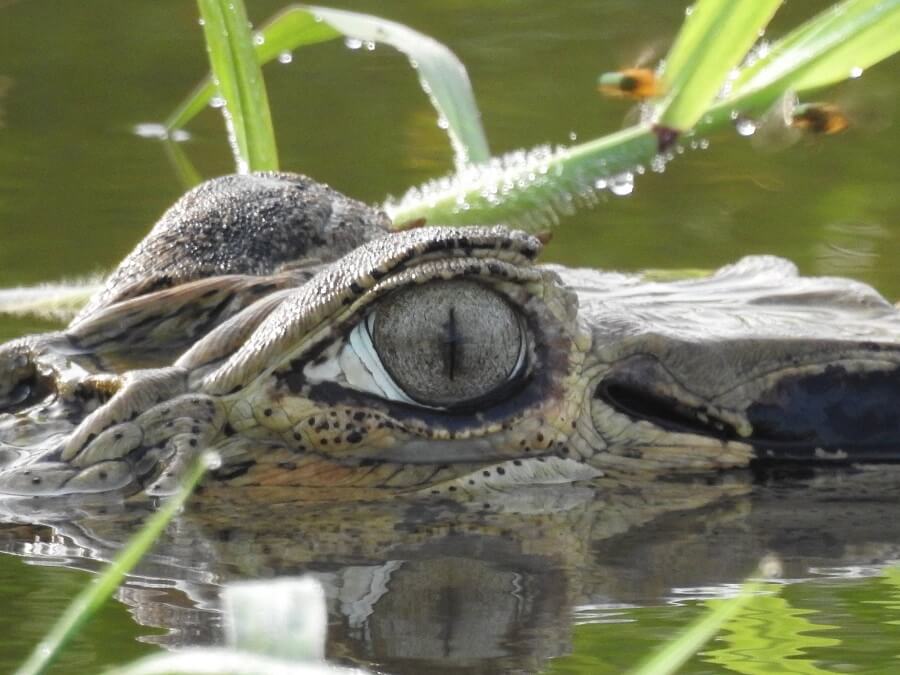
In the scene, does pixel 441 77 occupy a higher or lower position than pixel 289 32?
lower

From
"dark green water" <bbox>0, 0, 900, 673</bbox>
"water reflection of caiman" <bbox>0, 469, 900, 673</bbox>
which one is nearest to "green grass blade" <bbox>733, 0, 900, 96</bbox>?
"dark green water" <bbox>0, 0, 900, 673</bbox>

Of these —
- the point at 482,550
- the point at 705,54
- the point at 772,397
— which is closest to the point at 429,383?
the point at 482,550

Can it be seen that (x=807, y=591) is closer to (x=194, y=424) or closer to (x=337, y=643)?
(x=337, y=643)

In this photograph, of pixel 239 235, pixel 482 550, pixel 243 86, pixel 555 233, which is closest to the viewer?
pixel 482 550

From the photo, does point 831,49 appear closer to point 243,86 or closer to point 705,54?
point 705,54

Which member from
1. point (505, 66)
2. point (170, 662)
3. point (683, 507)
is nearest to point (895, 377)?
point (683, 507)

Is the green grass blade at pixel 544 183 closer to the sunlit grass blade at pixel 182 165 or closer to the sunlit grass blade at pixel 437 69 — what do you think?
the sunlit grass blade at pixel 437 69

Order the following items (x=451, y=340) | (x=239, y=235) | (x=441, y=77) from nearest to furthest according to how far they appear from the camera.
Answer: (x=451, y=340) < (x=239, y=235) < (x=441, y=77)

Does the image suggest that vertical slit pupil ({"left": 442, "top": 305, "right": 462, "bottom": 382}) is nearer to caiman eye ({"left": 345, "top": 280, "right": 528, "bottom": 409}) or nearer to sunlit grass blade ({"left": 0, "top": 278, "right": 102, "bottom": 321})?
caiman eye ({"left": 345, "top": 280, "right": 528, "bottom": 409})
